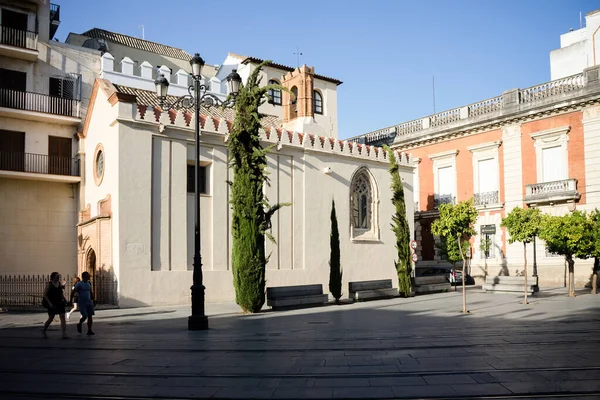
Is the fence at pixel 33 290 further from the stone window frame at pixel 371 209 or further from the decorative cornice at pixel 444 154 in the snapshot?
the decorative cornice at pixel 444 154

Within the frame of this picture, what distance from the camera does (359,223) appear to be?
94.5 feet

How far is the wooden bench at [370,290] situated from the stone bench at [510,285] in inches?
190

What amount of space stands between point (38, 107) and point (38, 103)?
0.19 meters

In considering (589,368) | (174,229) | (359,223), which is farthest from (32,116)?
(589,368)

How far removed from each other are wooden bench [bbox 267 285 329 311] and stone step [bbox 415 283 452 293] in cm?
689

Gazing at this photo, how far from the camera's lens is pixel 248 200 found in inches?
757

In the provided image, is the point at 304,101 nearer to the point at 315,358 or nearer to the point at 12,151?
the point at 12,151

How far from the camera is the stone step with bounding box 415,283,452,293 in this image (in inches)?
1061

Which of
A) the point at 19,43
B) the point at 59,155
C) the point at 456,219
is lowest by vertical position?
the point at 456,219

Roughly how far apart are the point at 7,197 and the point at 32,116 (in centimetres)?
385

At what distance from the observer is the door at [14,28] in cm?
2530

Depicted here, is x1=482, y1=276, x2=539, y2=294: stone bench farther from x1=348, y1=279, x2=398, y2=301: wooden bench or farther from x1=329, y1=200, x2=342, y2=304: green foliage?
x1=329, y1=200, x2=342, y2=304: green foliage

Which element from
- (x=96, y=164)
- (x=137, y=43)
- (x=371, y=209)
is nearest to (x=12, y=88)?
(x=96, y=164)

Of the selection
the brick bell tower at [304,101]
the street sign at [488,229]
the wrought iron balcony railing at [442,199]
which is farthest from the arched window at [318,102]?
the street sign at [488,229]
